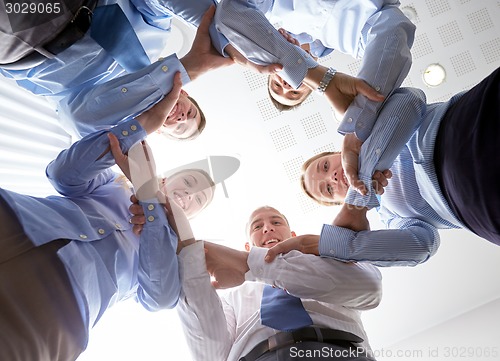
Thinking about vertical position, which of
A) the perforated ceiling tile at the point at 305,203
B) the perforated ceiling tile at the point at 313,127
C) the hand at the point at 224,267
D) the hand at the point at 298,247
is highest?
the hand at the point at 298,247

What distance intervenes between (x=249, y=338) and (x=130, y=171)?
0.71 m

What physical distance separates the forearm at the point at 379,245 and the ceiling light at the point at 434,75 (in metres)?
1.37

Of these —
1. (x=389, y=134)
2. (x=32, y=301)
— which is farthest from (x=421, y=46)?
(x=32, y=301)

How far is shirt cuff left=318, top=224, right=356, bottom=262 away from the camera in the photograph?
1.55 m

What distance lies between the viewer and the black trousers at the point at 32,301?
1.24 m

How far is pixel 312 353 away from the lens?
1534mm

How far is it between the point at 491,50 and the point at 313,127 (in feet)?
3.45

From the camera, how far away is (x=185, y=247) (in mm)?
1575

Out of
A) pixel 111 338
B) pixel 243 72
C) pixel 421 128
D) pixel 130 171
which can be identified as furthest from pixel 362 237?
pixel 111 338

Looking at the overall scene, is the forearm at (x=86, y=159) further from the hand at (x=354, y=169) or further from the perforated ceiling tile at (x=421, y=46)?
the perforated ceiling tile at (x=421, y=46)

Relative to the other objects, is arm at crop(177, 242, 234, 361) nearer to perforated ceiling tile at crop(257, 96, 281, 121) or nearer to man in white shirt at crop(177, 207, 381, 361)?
man in white shirt at crop(177, 207, 381, 361)

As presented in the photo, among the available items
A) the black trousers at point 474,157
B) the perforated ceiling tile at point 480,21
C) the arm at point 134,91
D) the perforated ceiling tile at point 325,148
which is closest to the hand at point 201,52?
the arm at point 134,91

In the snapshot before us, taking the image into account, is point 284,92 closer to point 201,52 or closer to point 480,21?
point 201,52

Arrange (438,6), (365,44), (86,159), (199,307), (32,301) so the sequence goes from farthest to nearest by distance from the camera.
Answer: (438,6), (365,44), (199,307), (86,159), (32,301)
